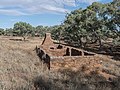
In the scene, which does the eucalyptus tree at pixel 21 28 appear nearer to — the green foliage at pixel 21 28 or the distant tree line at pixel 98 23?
the green foliage at pixel 21 28

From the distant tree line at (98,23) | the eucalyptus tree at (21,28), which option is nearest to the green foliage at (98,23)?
the distant tree line at (98,23)

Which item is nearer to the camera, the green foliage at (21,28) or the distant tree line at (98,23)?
the distant tree line at (98,23)

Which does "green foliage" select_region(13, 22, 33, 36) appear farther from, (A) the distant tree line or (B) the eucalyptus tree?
(A) the distant tree line

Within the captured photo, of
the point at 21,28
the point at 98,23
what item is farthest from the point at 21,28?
the point at 98,23

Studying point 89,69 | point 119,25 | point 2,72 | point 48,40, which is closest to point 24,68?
point 2,72

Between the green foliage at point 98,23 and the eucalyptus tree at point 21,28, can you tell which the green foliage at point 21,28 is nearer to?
the eucalyptus tree at point 21,28

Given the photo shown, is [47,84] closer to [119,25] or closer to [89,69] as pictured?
[89,69]

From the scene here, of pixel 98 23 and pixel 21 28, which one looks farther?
pixel 21 28

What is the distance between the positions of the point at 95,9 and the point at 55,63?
83.8 feet

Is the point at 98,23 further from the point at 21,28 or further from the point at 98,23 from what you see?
the point at 21,28

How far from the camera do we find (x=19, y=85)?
23.1 ft

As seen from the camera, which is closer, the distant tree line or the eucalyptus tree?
the distant tree line

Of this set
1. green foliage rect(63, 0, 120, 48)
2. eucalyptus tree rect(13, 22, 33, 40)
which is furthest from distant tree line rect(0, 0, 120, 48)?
eucalyptus tree rect(13, 22, 33, 40)

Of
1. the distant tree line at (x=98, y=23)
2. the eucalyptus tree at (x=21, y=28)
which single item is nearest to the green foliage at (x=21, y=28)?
the eucalyptus tree at (x=21, y=28)
